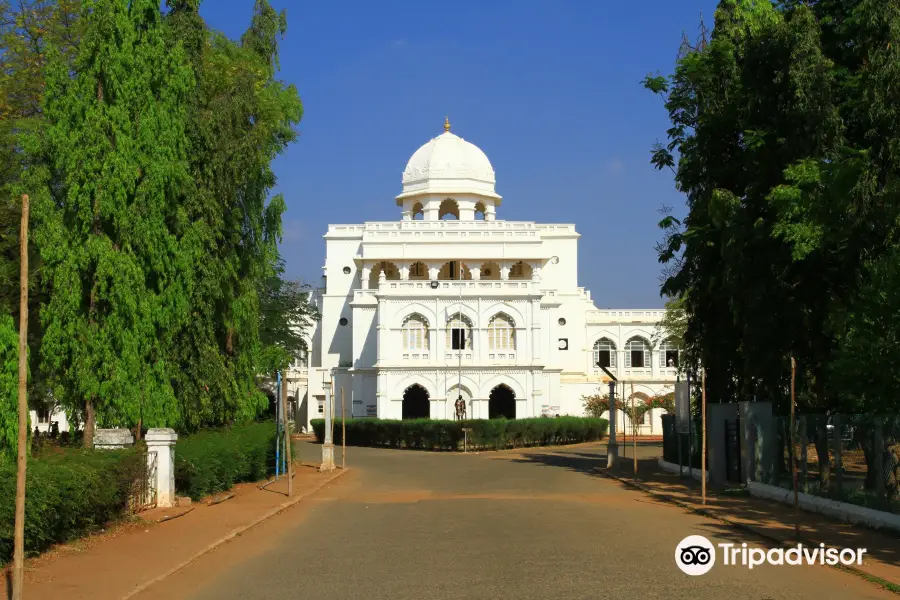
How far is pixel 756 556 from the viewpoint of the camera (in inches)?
484

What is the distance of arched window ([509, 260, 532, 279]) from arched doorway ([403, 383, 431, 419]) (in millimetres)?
10870

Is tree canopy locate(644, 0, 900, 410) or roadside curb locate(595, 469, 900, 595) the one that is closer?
roadside curb locate(595, 469, 900, 595)

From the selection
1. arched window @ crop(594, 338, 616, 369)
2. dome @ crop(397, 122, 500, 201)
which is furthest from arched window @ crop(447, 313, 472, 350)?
arched window @ crop(594, 338, 616, 369)

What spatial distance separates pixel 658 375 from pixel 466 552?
55504 millimetres

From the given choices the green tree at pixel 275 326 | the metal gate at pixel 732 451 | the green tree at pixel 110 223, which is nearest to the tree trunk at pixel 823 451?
the metal gate at pixel 732 451

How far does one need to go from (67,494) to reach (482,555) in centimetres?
502

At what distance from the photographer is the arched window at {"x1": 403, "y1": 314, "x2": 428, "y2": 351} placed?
182ft

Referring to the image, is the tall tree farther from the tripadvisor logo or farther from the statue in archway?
the statue in archway

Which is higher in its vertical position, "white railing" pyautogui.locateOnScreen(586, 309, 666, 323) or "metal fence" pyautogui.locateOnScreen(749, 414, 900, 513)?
"white railing" pyautogui.locateOnScreen(586, 309, 666, 323)

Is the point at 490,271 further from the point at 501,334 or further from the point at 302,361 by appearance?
the point at 302,361

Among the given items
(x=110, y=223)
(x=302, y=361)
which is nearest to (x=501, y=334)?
(x=302, y=361)

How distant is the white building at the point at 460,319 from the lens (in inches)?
2168

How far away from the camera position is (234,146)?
2417 cm

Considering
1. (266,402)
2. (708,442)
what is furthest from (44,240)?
(708,442)
